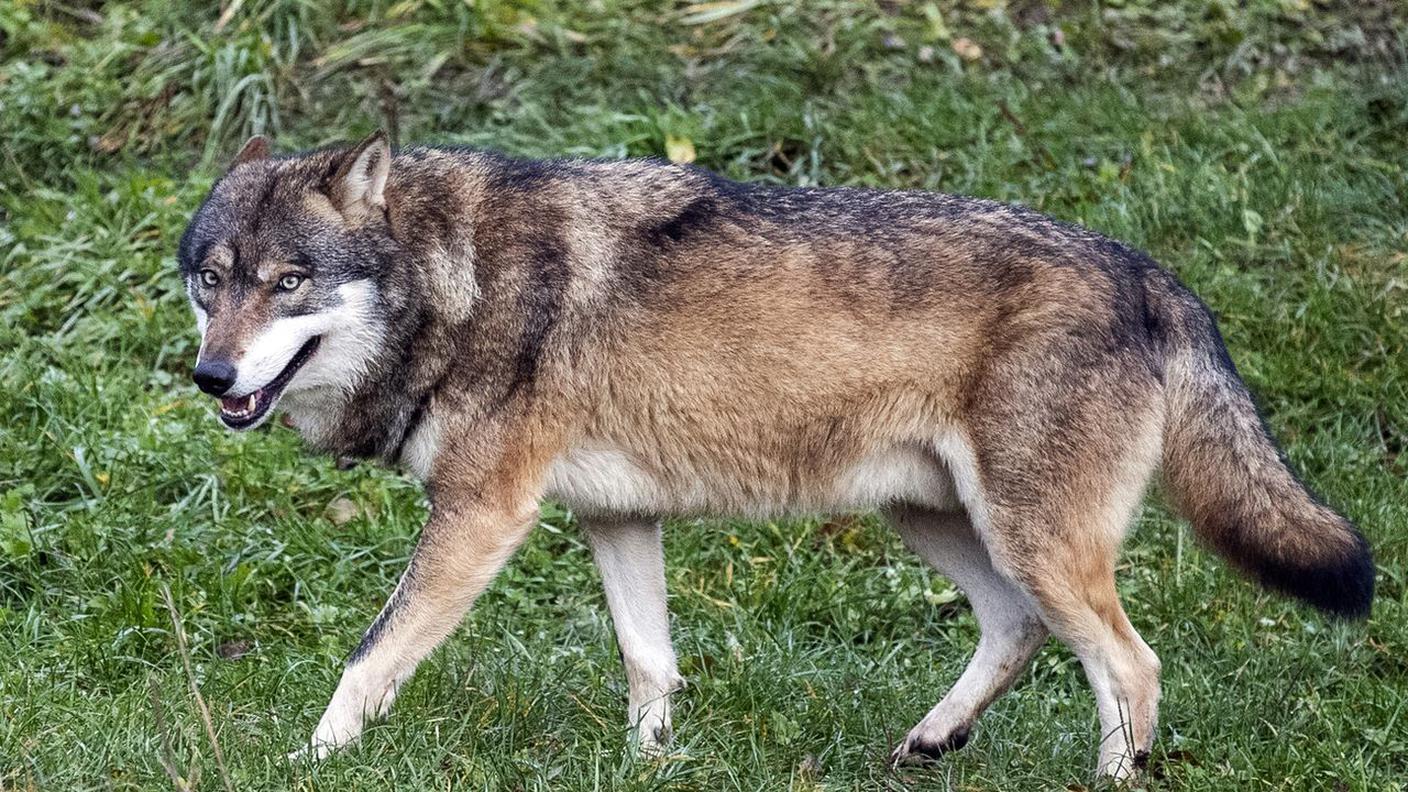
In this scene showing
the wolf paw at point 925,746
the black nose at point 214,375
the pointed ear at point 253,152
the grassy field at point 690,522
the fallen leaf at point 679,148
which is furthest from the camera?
the fallen leaf at point 679,148

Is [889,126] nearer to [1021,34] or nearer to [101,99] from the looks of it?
[1021,34]

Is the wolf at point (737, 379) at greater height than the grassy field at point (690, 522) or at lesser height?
Result: greater

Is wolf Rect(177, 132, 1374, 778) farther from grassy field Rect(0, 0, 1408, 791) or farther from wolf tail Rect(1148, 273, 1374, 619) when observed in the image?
grassy field Rect(0, 0, 1408, 791)

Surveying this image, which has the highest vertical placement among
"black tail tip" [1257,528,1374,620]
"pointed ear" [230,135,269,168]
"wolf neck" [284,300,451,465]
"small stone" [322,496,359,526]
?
"pointed ear" [230,135,269,168]

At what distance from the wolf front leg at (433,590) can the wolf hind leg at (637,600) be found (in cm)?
57

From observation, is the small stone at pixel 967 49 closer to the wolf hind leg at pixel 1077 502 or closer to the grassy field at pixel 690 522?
the grassy field at pixel 690 522

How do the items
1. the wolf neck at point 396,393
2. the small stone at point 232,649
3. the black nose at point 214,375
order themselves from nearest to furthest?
the black nose at point 214,375 < the wolf neck at point 396,393 < the small stone at point 232,649

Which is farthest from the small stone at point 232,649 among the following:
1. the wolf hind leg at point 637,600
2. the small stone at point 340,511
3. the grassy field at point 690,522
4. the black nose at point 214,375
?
the black nose at point 214,375

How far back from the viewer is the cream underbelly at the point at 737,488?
5098 mm

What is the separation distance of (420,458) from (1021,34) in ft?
18.9

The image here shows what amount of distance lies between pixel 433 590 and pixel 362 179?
1.27 metres

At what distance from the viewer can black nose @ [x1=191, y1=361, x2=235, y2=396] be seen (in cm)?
454

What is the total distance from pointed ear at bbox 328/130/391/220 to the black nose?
2.18 ft

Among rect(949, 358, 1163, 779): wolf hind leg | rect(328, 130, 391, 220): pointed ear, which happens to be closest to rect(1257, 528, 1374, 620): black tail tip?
rect(949, 358, 1163, 779): wolf hind leg
